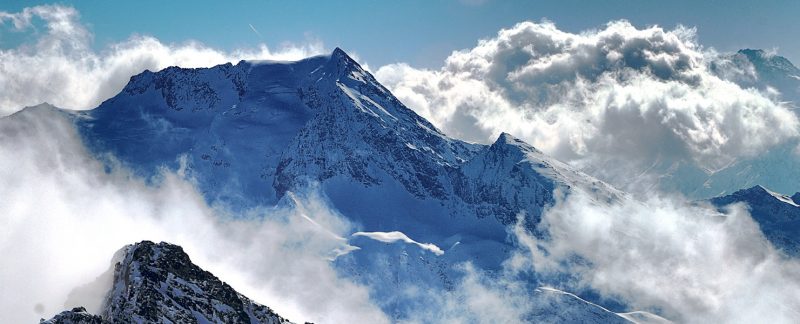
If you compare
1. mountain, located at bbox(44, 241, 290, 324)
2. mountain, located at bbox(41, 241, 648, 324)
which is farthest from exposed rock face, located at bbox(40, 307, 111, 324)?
mountain, located at bbox(44, 241, 290, 324)

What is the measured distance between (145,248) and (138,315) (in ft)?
36.9

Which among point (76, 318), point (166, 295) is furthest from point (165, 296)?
point (76, 318)

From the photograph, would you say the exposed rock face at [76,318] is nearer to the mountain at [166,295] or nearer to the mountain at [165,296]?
the mountain at [165,296]

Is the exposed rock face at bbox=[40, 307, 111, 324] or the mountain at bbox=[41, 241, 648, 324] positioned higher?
the mountain at bbox=[41, 241, 648, 324]

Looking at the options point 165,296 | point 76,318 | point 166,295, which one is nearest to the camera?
point 76,318

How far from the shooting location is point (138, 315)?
116062 mm

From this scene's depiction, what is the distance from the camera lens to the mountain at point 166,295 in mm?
117250

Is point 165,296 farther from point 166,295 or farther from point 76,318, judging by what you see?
point 76,318

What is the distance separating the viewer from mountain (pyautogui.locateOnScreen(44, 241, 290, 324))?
4616 inches

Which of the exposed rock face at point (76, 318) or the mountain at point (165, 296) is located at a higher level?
the mountain at point (165, 296)

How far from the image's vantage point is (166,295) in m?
121

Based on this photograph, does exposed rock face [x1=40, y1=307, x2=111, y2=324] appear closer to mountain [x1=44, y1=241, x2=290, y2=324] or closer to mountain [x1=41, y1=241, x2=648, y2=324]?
mountain [x1=41, y1=241, x2=648, y2=324]

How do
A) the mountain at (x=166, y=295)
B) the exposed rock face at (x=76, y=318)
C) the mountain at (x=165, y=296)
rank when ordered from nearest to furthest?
1. the exposed rock face at (x=76, y=318)
2. the mountain at (x=165, y=296)
3. the mountain at (x=166, y=295)

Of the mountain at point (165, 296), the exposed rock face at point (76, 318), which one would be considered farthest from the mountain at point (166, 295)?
the exposed rock face at point (76, 318)
